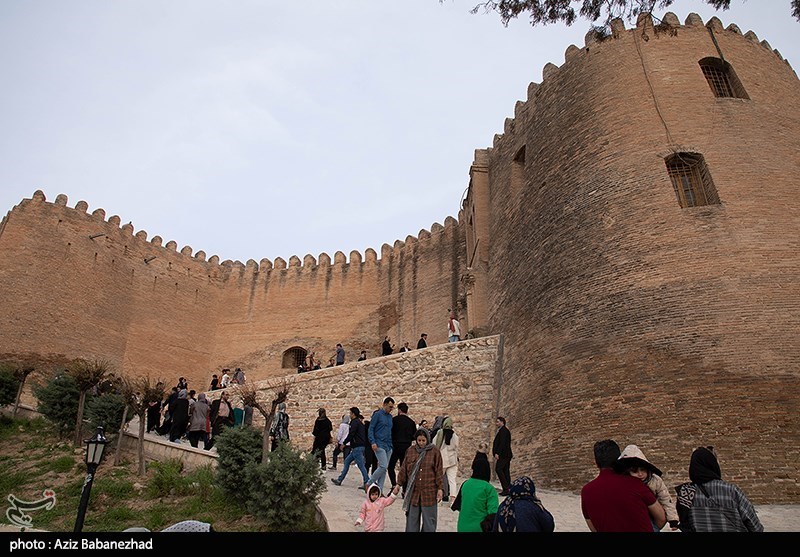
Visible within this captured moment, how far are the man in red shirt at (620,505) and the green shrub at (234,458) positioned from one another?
5.47m

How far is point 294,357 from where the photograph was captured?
26.4 m

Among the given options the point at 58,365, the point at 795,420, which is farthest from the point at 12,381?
the point at 795,420

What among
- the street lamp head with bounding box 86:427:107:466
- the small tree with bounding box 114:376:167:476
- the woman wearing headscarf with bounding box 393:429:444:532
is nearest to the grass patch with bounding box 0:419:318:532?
the small tree with bounding box 114:376:167:476

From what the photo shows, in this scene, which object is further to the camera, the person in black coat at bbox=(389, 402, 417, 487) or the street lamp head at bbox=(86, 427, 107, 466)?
the person in black coat at bbox=(389, 402, 417, 487)

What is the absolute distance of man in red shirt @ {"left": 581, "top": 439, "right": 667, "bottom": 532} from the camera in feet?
11.2

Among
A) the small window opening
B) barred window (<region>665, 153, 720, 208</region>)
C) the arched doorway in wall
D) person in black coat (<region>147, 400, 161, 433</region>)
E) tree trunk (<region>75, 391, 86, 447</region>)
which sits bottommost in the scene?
tree trunk (<region>75, 391, 86, 447</region>)

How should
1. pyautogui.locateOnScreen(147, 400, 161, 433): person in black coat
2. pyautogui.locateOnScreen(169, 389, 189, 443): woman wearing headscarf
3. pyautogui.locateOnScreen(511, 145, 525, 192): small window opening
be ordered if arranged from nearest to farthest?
pyautogui.locateOnScreen(169, 389, 189, 443): woman wearing headscarf, pyautogui.locateOnScreen(147, 400, 161, 433): person in black coat, pyautogui.locateOnScreen(511, 145, 525, 192): small window opening

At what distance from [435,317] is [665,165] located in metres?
12.7

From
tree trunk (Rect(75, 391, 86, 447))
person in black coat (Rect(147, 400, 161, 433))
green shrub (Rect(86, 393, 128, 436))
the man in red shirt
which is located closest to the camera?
the man in red shirt

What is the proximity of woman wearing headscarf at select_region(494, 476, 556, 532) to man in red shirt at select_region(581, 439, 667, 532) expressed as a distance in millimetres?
247

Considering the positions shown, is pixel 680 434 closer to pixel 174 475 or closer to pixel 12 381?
pixel 174 475

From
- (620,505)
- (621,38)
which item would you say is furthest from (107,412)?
(621,38)

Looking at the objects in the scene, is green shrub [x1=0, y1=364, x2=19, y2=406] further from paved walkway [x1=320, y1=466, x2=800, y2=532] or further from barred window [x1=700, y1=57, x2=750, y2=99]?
barred window [x1=700, y1=57, x2=750, y2=99]

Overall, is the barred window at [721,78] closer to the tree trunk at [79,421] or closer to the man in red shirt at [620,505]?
the man in red shirt at [620,505]
